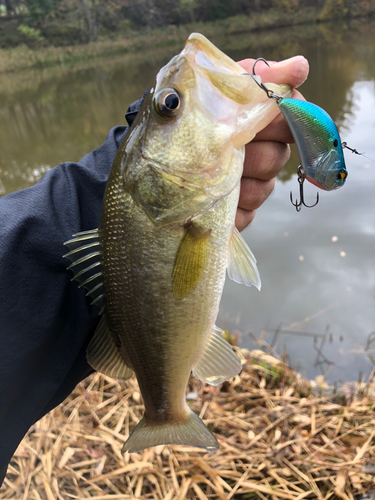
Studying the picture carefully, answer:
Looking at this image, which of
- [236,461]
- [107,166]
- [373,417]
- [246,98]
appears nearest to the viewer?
[246,98]

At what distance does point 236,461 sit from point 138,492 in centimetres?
76

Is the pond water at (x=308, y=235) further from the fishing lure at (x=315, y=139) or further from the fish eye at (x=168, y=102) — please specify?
the fish eye at (x=168, y=102)

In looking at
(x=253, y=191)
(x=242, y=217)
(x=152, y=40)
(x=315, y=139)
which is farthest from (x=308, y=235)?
(x=152, y=40)

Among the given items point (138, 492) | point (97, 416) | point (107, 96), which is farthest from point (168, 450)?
point (107, 96)

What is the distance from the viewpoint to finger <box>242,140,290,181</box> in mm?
1554

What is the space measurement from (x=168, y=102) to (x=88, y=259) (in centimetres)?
68

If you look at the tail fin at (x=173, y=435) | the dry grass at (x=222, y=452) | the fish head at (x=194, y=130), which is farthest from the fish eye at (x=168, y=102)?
the dry grass at (x=222, y=452)

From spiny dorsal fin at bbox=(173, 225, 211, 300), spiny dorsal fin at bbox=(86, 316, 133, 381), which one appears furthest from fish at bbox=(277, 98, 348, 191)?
spiny dorsal fin at bbox=(86, 316, 133, 381)

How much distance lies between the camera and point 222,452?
2674 mm

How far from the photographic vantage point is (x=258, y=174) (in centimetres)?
165

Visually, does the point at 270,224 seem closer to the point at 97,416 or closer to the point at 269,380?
the point at 269,380

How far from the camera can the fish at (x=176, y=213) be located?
4.02ft

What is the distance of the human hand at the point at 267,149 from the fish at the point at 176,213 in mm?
72

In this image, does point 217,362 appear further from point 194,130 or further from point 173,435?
point 194,130
